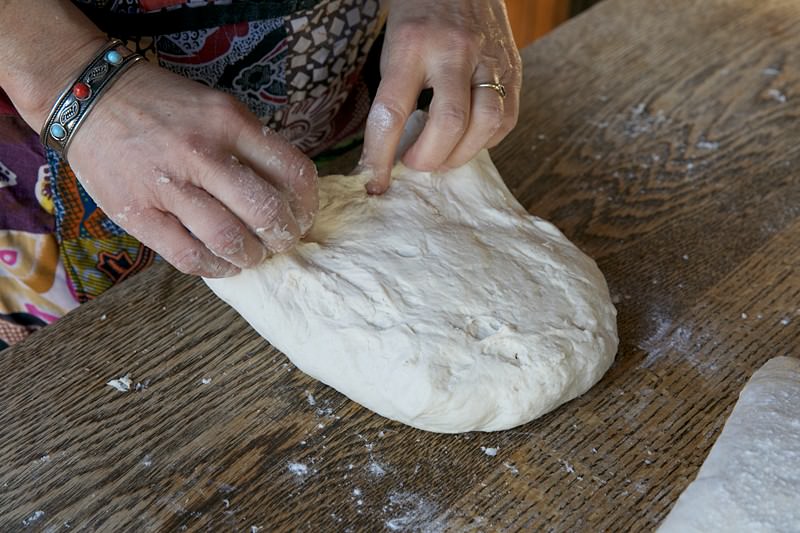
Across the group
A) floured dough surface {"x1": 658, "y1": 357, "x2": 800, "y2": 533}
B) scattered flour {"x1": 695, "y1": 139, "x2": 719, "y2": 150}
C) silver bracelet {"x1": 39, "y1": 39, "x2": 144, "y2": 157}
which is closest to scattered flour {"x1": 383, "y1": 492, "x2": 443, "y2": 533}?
floured dough surface {"x1": 658, "y1": 357, "x2": 800, "y2": 533}

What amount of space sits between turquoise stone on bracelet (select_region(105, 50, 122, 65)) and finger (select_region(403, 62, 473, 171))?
432mm

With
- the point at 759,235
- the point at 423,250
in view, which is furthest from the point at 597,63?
the point at 423,250

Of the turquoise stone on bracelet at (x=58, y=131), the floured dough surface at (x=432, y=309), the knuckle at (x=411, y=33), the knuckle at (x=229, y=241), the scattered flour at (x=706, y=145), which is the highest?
the turquoise stone on bracelet at (x=58, y=131)

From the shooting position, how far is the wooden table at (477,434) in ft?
3.32

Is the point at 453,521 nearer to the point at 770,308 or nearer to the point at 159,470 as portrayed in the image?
the point at 159,470

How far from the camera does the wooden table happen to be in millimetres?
1013

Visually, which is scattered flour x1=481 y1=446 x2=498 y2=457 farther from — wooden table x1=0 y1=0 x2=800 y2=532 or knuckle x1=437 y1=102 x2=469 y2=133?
knuckle x1=437 y1=102 x2=469 y2=133

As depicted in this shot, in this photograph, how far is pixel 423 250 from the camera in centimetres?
114

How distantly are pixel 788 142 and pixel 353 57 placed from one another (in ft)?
2.88

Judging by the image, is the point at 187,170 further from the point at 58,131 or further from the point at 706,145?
the point at 706,145

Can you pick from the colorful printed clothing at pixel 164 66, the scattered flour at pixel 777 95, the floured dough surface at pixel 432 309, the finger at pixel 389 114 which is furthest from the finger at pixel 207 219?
the scattered flour at pixel 777 95

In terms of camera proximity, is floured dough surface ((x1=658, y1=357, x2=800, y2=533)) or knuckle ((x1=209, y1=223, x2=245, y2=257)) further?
knuckle ((x1=209, y1=223, x2=245, y2=257))

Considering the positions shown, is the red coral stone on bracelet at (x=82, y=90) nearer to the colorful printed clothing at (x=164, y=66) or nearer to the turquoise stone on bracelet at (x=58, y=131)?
the turquoise stone on bracelet at (x=58, y=131)

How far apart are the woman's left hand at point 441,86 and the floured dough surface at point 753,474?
536mm
